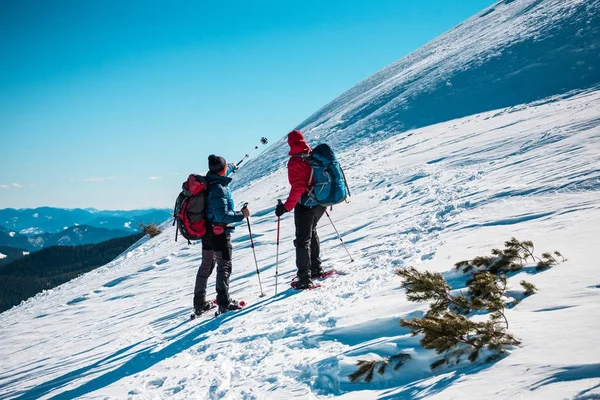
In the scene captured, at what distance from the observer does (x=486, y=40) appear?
30.7 m

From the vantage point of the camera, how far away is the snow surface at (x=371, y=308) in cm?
287

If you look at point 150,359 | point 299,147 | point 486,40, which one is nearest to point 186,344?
point 150,359

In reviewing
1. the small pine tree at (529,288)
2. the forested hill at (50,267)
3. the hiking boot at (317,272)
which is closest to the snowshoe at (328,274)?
the hiking boot at (317,272)

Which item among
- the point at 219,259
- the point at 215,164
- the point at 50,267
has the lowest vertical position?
Result: the point at 219,259

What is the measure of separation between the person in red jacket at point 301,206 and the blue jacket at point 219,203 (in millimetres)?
851

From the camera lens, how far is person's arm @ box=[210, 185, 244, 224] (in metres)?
6.66

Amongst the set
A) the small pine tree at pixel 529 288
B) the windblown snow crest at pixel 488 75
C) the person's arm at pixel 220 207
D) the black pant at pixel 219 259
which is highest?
the windblown snow crest at pixel 488 75

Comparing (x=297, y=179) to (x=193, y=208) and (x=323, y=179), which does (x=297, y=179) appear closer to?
(x=323, y=179)

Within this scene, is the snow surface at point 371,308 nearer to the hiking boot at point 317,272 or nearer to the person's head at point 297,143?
the hiking boot at point 317,272

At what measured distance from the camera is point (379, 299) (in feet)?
16.5

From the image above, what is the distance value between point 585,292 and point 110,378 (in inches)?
229

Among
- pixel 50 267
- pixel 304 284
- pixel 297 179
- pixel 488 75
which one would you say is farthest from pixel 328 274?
pixel 50 267

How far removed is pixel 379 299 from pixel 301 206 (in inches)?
96.9

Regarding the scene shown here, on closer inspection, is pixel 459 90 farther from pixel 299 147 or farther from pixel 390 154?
pixel 299 147
